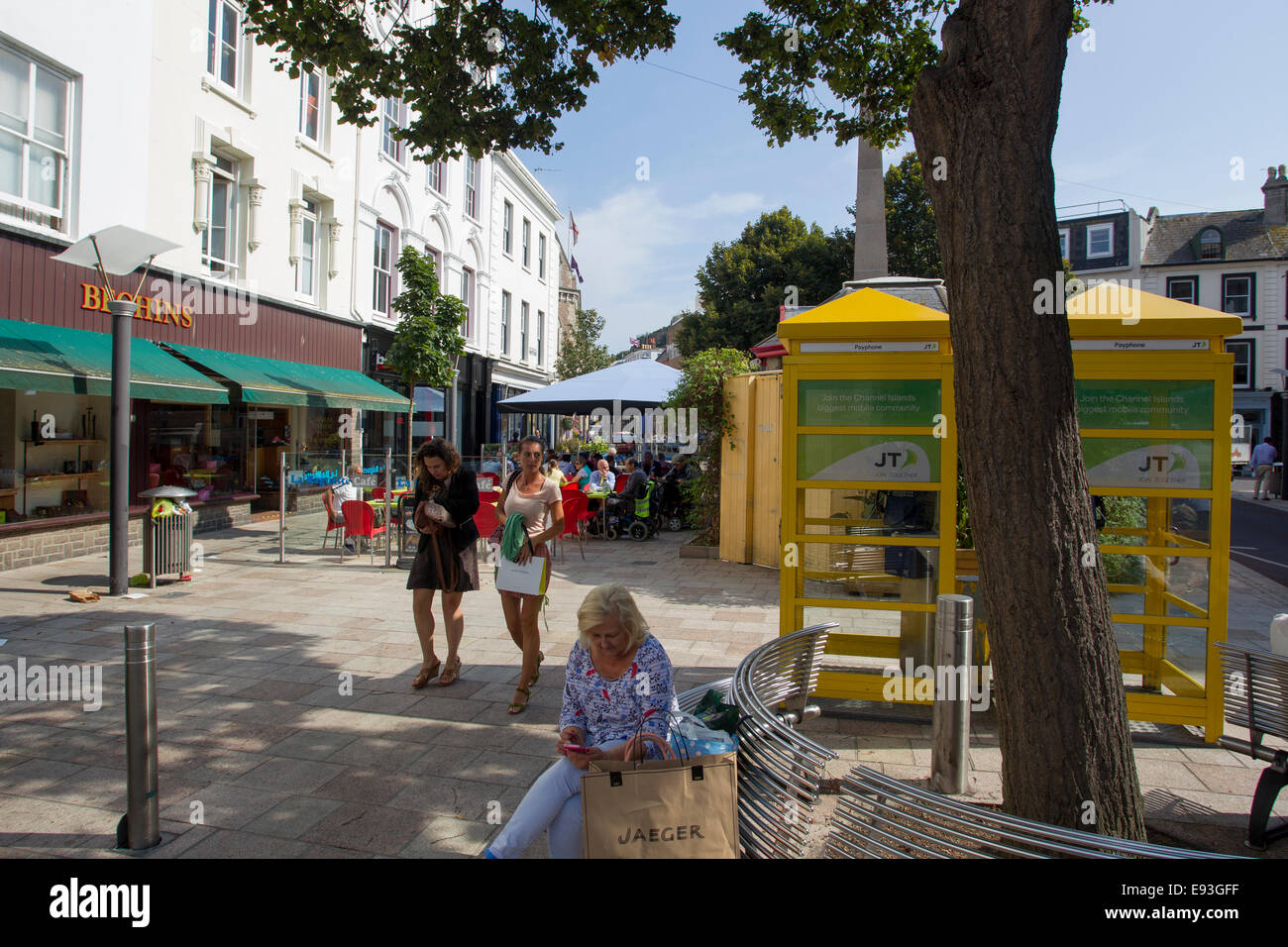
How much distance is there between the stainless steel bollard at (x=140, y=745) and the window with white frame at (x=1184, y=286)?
156 feet

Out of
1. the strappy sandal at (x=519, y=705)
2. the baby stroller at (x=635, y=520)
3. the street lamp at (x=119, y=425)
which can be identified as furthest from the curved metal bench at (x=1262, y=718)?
the baby stroller at (x=635, y=520)

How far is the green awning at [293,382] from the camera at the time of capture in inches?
526

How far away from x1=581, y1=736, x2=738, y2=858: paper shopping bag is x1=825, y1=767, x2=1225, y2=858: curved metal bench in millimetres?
405

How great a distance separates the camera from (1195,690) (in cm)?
484

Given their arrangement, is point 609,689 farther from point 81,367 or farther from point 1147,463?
point 81,367

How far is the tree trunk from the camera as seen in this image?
2.74 m

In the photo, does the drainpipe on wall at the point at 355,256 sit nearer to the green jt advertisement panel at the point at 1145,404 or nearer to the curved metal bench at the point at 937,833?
the green jt advertisement panel at the point at 1145,404

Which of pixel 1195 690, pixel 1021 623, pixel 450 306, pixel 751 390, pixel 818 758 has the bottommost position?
pixel 1195 690

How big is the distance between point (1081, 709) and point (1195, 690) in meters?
2.85

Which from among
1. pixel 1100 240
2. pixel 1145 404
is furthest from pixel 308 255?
pixel 1100 240

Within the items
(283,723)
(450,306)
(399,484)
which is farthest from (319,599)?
(450,306)

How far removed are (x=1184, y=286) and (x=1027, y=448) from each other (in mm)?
47307

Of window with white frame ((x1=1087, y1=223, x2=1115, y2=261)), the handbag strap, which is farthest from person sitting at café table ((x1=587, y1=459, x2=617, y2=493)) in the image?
window with white frame ((x1=1087, y1=223, x2=1115, y2=261))
